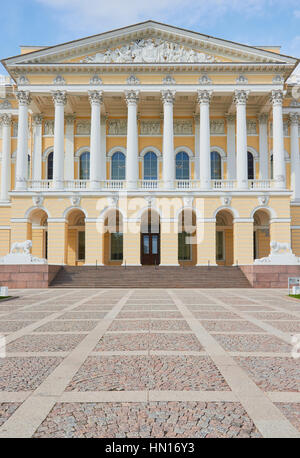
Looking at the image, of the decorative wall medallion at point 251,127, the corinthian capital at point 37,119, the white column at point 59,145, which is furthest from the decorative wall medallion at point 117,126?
the decorative wall medallion at point 251,127

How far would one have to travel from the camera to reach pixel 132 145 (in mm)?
30297

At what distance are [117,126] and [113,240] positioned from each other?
10.5 meters

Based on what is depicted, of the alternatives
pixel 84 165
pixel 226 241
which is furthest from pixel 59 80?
pixel 226 241

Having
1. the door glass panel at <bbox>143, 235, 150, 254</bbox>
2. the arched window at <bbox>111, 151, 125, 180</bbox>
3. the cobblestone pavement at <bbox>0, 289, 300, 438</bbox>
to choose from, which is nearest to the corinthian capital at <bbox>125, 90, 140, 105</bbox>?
the arched window at <bbox>111, 151, 125, 180</bbox>

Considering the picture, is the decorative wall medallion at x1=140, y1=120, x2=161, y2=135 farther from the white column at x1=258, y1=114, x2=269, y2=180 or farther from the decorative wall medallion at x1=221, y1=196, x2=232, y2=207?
the decorative wall medallion at x1=221, y1=196, x2=232, y2=207

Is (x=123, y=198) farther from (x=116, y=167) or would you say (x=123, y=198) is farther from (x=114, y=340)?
(x=114, y=340)

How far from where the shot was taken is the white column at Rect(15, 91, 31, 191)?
1191 inches

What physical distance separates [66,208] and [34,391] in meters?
26.3

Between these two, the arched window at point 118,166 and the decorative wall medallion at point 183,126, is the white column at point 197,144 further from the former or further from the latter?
the arched window at point 118,166

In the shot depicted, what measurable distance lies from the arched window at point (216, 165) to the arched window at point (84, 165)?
36.9ft

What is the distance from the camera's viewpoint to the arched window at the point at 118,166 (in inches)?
1361

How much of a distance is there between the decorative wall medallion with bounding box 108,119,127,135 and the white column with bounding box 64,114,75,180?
3.42 meters

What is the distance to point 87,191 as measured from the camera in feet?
97.9
